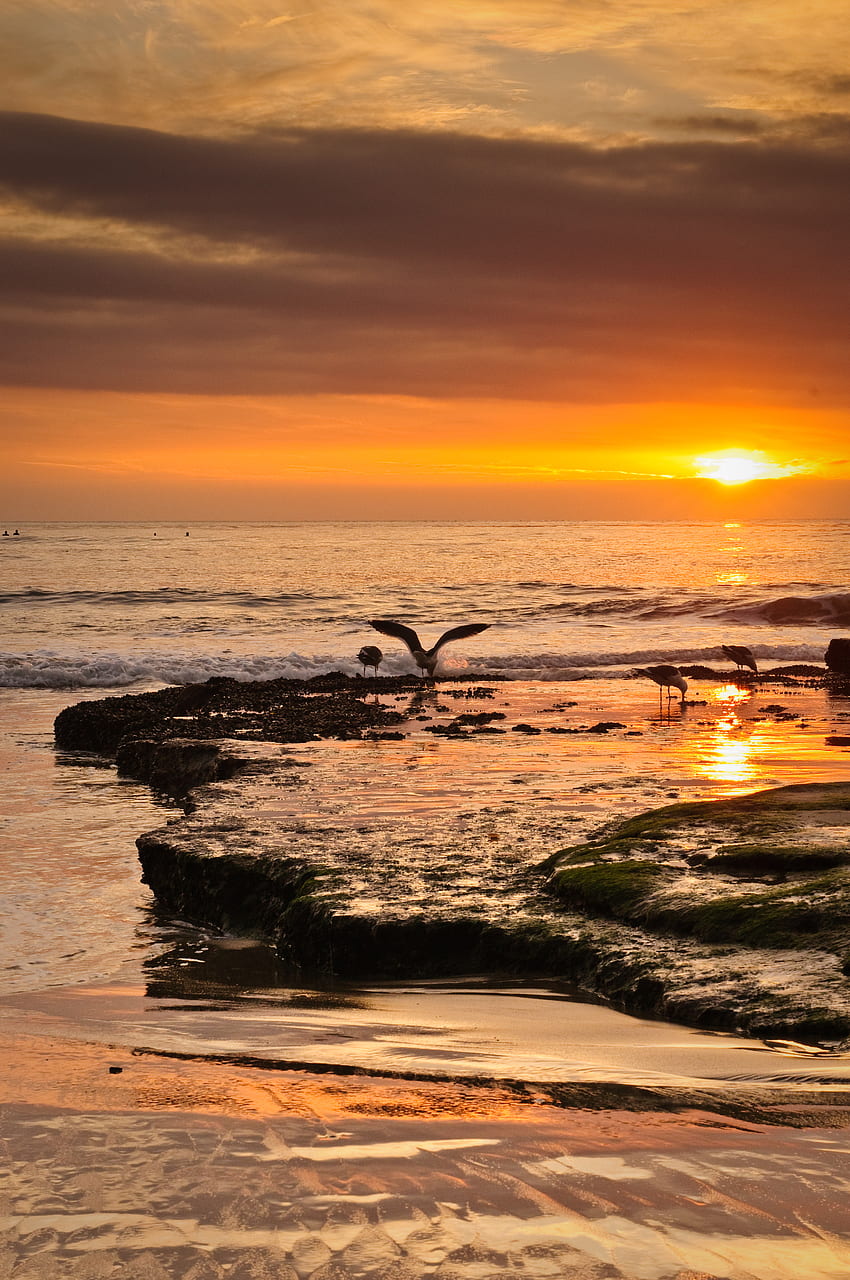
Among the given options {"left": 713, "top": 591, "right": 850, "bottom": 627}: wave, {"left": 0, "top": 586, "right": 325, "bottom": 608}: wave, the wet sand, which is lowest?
the wet sand

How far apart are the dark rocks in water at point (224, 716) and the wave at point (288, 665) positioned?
256 inches

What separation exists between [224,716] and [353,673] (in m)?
12.1

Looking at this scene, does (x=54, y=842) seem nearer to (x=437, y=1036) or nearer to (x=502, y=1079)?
(x=437, y=1036)

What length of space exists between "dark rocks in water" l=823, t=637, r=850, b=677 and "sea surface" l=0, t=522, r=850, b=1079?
15.8 feet

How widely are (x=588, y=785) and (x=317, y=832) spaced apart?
11.9ft

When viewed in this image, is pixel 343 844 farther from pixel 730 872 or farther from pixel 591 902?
pixel 730 872

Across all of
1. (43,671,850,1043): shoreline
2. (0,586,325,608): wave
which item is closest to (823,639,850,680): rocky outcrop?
(43,671,850,1043): shoreline

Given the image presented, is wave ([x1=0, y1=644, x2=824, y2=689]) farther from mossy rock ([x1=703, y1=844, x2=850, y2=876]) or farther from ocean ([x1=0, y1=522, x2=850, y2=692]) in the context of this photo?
mossy rock ([x1=703, y1=844, x2=850, y2=876])

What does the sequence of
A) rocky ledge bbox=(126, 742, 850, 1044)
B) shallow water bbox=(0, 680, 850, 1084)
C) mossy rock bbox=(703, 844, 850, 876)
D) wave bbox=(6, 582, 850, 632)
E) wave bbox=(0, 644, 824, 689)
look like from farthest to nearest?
wave bbox=(6, 582, 850, 632) < wave bbox=(0, 644, 824, 689) < mossy rock bbox=(703, 844, 850, 876) < rocky ledge bbox=(126, 742, 850, 1044) < shallow water bbox=(0, 680, 850, 1084)

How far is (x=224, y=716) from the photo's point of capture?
61.6ft

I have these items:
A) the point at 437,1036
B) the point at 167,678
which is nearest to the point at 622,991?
the point at 437,1036

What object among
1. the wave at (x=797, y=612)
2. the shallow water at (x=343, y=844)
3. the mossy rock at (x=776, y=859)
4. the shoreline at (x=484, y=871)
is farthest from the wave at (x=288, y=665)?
the mossy rock at (x=776, y=859)

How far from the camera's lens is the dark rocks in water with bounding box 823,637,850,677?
2686 cm

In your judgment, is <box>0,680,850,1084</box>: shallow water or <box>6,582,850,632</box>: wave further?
<box>6,582,850,632</box>: wave
